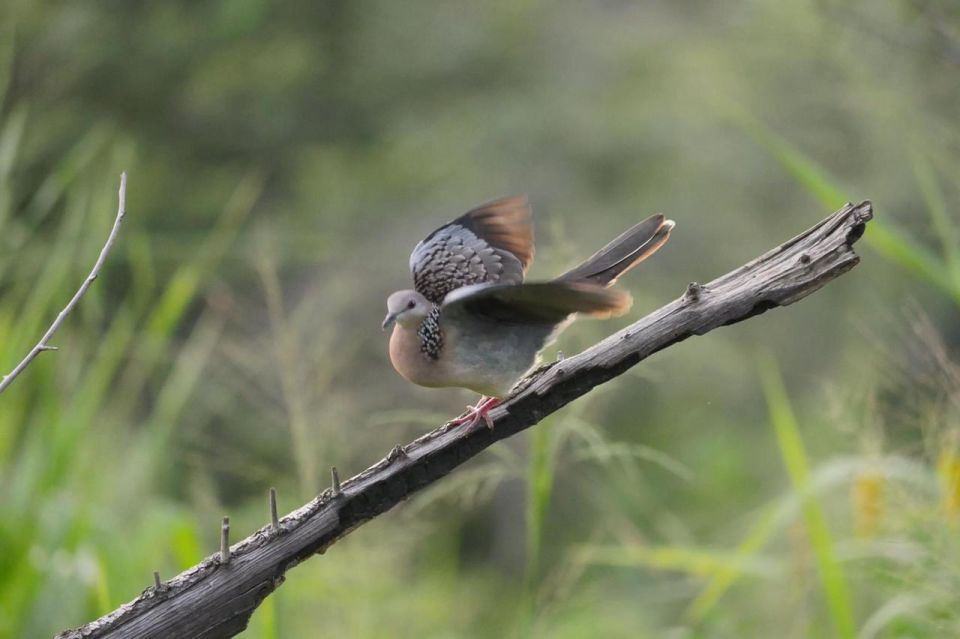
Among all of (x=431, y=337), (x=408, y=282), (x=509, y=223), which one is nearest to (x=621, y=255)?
(x=509, y=223)

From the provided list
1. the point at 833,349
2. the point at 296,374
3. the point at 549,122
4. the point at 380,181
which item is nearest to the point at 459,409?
the point at 296,374

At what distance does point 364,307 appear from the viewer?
720 cm

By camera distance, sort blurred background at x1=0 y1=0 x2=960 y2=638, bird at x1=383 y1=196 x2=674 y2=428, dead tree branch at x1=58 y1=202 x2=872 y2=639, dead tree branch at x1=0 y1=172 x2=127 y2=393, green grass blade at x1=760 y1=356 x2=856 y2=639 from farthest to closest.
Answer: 1. blurred background at x1=0 y1=0 x2=960 y2=638
2. green grass blade at x1=760 y1=356 x2=856 y2=639
3. bird at x1=383 y1=196 x2=674 y2=428
4. dead tree branch at x1=58 y1=202 x2=872 y2=639
5. dead tree branch at x1=0 y1=172 x2=127 y2=393

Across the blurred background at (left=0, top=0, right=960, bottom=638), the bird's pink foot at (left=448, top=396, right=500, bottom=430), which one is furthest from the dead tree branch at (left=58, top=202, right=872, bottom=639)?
the blurred background at (left=0, top=0, right=960, bottom=638)

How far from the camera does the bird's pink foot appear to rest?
222 cm

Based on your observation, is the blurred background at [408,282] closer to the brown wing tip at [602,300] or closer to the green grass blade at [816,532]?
the green grass blade at [816,532]

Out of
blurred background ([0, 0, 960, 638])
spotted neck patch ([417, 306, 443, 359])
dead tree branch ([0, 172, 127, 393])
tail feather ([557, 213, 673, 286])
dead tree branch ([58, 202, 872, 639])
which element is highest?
blurred background ([0, 0, 960, 638])

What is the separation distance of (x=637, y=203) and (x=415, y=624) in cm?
431

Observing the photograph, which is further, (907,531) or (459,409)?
(459,409)

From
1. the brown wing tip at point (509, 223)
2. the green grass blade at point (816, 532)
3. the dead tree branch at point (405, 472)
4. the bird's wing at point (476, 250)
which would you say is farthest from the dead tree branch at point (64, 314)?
the green grass blade at point (816, 532)

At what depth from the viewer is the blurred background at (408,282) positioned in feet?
10.5

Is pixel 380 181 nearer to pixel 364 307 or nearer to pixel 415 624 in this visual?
pixel 364 307

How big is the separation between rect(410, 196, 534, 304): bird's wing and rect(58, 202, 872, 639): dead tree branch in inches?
12.9

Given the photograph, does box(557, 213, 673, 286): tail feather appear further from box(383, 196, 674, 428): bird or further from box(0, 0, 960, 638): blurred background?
box(0, 0, 960, 638): blurred background
